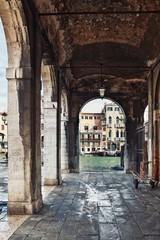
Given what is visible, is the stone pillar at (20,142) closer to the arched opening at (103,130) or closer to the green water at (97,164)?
the green water at (97,164)

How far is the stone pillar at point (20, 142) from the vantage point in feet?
21.4

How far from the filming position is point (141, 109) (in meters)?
17.2

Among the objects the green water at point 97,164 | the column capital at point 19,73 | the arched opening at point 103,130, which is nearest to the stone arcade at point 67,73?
the column capital at point 19,73

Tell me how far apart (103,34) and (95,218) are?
6800 millimetres

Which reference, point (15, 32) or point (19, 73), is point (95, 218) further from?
point (15, 32)

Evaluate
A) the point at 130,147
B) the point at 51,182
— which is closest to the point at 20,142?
the point at 51,182

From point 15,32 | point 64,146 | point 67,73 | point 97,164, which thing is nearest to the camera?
point 15,32

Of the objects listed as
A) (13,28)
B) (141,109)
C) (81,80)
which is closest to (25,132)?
(13,28)

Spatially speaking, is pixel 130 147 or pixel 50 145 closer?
pixel 50 145

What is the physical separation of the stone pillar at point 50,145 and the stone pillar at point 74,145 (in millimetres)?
5925

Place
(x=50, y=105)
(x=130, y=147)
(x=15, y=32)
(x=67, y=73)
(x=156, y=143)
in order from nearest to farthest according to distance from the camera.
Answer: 1. (x=15, y=32)
2. (x=50, y=105)
3. (x=156, y=143)
4. (x=67, y=73)
5. (x=130, y=147)

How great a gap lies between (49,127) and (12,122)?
4486 millimetres

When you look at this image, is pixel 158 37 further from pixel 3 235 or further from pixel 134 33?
pixel 3 235

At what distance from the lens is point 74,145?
17078mm
